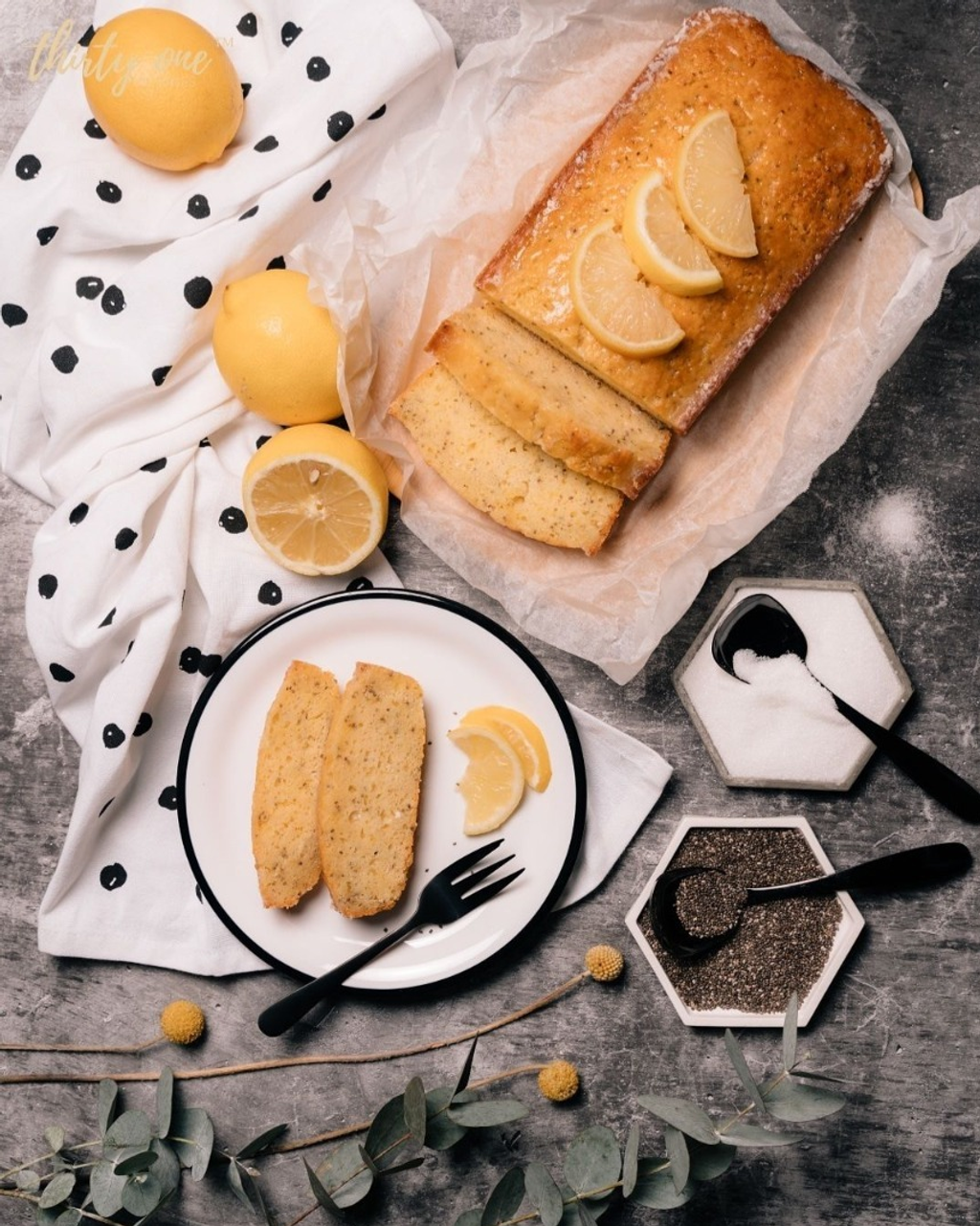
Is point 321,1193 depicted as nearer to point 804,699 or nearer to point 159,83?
point 804,699

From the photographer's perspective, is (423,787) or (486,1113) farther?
(423,787)

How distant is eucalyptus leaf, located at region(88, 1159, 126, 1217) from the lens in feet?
6.69

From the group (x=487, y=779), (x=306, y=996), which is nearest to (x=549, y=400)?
(x=487, y=779)

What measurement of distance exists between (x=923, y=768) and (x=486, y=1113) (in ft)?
3.93

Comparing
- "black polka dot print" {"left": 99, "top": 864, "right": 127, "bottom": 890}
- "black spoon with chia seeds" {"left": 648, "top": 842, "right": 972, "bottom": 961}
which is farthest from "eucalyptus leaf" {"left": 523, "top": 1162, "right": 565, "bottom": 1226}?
"black polka dot print" {"left": 99, "top": 864, "right": 127, "bottom": 890}

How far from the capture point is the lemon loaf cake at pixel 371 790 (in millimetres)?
2088

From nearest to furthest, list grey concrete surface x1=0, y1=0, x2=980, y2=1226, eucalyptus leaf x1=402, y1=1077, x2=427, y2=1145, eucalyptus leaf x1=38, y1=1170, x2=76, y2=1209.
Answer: eucalyptus leaf x1=402, y1=1077, x2=427, y2=1145 < eucalyptus leaf x1=38, y1=1170, x2=76, y2=1209 < grey concrete surface x1=0, y1=0, x2=980, y2=1226

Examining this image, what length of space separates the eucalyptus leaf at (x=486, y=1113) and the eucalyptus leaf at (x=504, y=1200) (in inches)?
4.3

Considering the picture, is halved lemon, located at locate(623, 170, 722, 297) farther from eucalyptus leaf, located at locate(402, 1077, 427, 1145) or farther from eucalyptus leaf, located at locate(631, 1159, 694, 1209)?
eucalyptus leaf, located at locate(631, 1159, 694, 1209)

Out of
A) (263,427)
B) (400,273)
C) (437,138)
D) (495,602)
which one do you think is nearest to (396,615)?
(495,602)

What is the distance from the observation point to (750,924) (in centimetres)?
216

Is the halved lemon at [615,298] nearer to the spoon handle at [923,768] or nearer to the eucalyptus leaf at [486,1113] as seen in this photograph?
the spoon handle at [923,768]

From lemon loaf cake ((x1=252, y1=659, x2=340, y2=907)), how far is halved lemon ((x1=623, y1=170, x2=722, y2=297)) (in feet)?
3.61

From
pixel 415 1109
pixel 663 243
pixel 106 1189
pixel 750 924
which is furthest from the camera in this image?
pixel 750 924
